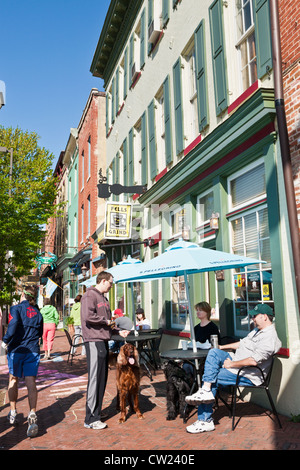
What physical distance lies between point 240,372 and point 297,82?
390 centimetres

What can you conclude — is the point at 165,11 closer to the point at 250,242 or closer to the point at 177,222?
the point at 177,222

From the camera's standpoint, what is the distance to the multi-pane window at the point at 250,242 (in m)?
6.52

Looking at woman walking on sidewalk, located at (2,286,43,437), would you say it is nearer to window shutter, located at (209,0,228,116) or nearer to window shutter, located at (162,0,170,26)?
window shutter, located at (209,0,228,116)

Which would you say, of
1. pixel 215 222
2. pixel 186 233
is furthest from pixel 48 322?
pixel 215 222

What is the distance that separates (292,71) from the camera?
5.79m

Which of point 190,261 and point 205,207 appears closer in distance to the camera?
point 190,261

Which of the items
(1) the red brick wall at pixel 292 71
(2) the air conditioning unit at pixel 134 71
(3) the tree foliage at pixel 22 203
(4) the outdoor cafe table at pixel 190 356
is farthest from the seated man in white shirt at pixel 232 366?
(3) the tree foliage at pixel 22 203

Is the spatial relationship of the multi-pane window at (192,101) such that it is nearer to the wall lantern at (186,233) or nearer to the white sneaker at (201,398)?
the wall lantern at (186,233)

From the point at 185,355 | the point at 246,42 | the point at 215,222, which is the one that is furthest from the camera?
the point at 215,222

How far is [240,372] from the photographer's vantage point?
17.0 feet

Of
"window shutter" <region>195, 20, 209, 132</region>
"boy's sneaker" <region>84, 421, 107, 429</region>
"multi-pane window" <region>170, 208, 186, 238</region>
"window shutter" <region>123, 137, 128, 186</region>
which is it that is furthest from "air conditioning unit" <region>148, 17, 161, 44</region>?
"boy's sneaker" <region>84, 421, 107, 429</region>

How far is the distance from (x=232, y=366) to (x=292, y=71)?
13.3 ft

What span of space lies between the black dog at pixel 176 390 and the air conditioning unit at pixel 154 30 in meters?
9.70

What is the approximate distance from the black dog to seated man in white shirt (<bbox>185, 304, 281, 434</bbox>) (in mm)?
509
